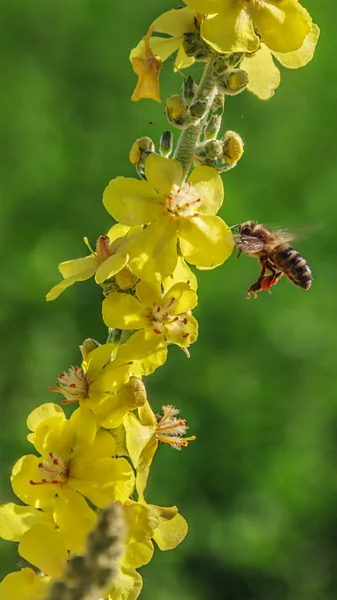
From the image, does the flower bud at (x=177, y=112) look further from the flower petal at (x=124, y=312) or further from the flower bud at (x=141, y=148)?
the flower petal at (x=124, y=312)

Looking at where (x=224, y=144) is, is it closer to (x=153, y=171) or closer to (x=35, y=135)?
(x=153, y=171)

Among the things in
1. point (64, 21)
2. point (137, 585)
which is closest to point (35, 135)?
point (64, 21)

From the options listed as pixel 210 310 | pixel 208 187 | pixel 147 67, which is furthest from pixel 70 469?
pixel 210 310

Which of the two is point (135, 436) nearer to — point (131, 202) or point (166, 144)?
point (131, 202)

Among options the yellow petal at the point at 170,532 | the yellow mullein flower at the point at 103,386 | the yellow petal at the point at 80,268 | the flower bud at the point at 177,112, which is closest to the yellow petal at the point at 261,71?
the flower bud at the point at 177,112

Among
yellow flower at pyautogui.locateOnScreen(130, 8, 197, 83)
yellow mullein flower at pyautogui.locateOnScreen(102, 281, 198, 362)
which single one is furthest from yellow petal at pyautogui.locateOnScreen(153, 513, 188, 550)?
yellow flower at pyautogui.locateOnScreen(130, 8, 197, 83)

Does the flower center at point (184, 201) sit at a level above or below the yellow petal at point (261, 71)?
below
